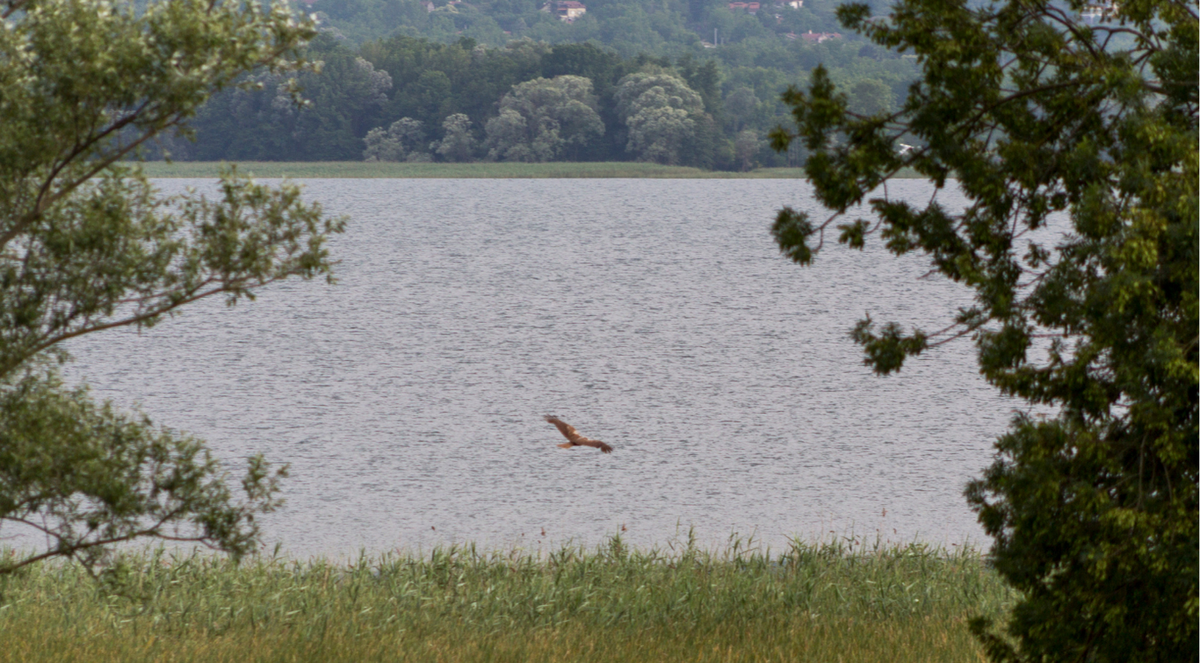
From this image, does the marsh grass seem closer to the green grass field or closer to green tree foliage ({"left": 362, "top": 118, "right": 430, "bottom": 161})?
A: the green grass field

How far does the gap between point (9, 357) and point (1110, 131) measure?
5.30 m

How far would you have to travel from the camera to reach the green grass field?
320 feet

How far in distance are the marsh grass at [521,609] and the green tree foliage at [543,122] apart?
87.8 m

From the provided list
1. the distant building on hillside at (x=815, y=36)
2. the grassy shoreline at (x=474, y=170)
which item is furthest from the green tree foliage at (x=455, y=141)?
the distant building on hillside at (x=815, y=36)

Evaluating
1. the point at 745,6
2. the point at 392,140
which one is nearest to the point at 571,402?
the point at 392,140

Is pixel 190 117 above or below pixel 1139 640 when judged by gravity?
above

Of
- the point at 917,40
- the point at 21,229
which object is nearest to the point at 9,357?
the point at 21,229

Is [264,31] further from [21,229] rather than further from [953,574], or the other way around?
[953,574]

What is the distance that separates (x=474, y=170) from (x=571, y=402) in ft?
262

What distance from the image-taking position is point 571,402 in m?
27.5

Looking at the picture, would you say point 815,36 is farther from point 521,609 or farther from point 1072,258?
point 1072,258

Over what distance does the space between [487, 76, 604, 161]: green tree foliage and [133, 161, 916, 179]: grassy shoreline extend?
2270 mm

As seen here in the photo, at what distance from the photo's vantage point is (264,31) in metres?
5.32

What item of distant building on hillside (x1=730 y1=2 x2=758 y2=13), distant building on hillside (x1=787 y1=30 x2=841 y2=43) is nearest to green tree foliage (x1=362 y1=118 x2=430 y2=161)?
distant building on hillside (x1=787 y1=30 x2=841 y2=43)
